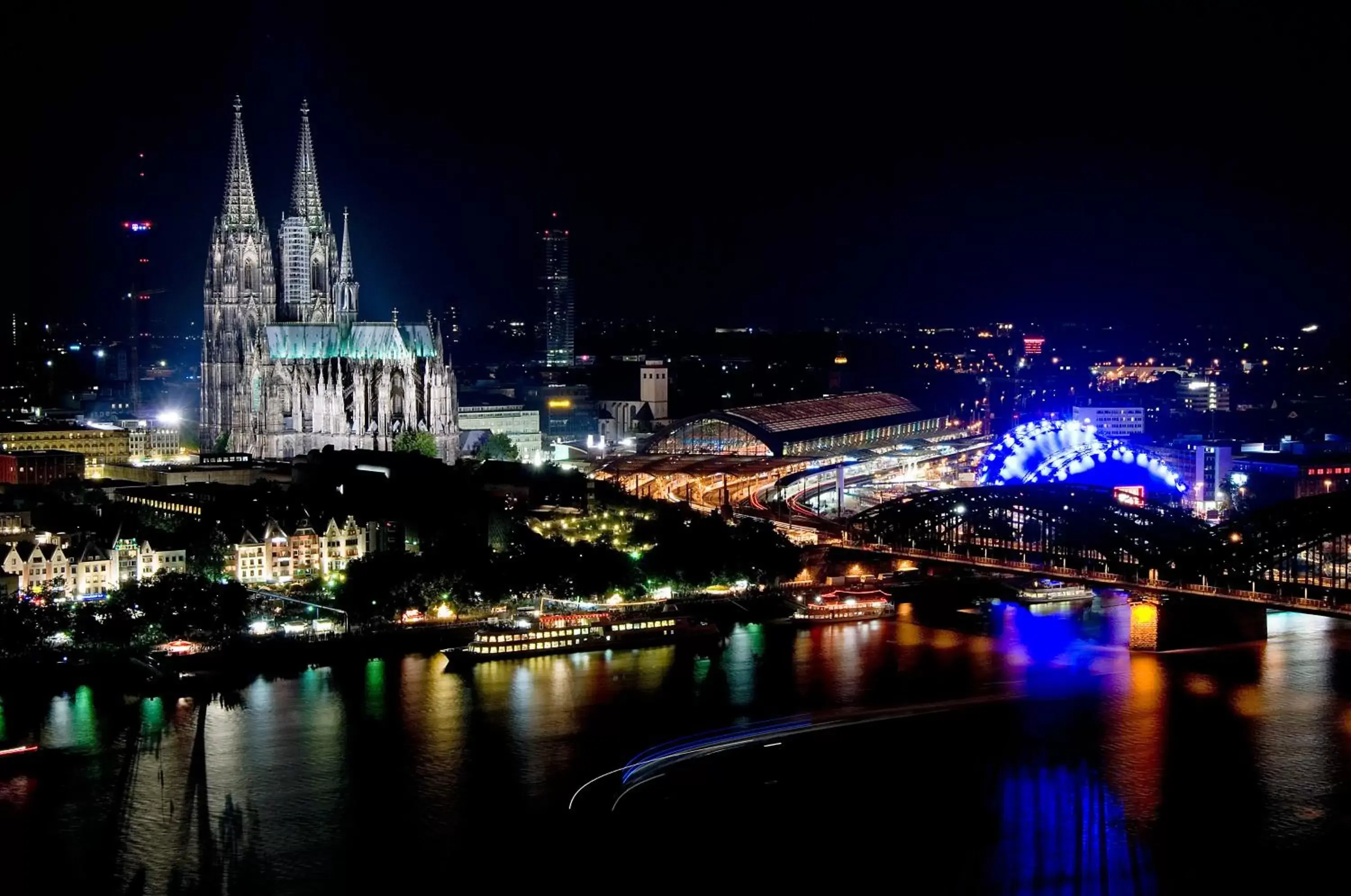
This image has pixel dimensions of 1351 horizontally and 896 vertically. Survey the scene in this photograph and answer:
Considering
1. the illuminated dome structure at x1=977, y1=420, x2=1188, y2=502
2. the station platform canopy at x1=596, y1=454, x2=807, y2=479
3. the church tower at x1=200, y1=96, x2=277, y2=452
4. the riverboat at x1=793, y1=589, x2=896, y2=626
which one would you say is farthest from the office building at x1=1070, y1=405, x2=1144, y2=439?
the riverboat at x1=793, y1=589, x2=896, y2=626

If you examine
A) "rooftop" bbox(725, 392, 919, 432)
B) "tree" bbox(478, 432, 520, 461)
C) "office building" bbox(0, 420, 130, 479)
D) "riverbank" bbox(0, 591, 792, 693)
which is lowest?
"riverbank" bbox(0, 591, 792, 693)

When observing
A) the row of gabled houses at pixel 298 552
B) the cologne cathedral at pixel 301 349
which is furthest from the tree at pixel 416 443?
the row of gabled houses at pixel 298 552

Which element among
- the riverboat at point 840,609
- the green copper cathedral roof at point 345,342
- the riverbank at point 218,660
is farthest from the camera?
the green copper cathedral roof at point 345,342

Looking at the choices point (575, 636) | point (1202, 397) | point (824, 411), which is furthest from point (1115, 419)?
point (575, 636)

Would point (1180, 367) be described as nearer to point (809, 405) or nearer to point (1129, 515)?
point (809, 405)

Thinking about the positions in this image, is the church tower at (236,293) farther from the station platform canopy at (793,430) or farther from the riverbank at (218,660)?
the riverbank at (218,660)

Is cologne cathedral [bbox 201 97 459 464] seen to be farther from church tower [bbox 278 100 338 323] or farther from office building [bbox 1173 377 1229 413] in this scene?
office building [bbox 1173 377 1229 413]
